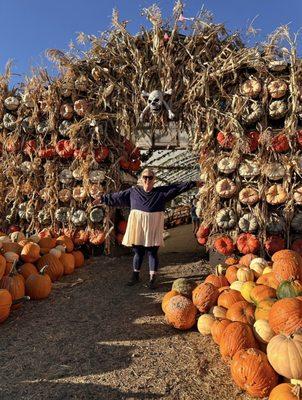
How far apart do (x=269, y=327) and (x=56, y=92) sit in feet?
18.1

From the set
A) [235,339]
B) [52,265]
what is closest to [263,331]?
[235,339]

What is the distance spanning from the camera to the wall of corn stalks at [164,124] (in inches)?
236

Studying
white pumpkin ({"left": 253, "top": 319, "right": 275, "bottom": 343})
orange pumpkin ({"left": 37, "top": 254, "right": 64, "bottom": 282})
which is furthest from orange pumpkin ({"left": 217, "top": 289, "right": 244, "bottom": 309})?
orange pumpkin ({"left": 37, "top": 254, "right": 64, "bottom": 282})

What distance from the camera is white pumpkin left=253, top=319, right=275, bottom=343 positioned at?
127 inches

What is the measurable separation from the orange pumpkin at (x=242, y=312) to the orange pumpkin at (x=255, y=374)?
1.89 ft

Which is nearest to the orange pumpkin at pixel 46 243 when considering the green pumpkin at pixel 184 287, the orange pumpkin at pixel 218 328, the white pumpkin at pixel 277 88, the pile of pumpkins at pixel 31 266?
the pile of pumpkins at pixel 31 266

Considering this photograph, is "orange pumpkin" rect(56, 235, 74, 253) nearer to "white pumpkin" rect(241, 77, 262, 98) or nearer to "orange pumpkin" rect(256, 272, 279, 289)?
"orange pumpkin" rect(256, 272, 279, 289)

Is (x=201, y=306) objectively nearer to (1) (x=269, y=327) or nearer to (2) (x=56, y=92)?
(1) (x=269, y=327)

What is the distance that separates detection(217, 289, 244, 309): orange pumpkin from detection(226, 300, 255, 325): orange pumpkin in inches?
7.3

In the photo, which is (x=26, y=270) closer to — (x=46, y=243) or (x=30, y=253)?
(x=30, y=253)

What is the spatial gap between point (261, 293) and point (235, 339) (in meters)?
0.71

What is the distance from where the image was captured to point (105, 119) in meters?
6.96

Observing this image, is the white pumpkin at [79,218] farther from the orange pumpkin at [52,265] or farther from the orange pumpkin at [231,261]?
the orange pumpkin at [231,261]

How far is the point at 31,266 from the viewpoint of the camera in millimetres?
5320
